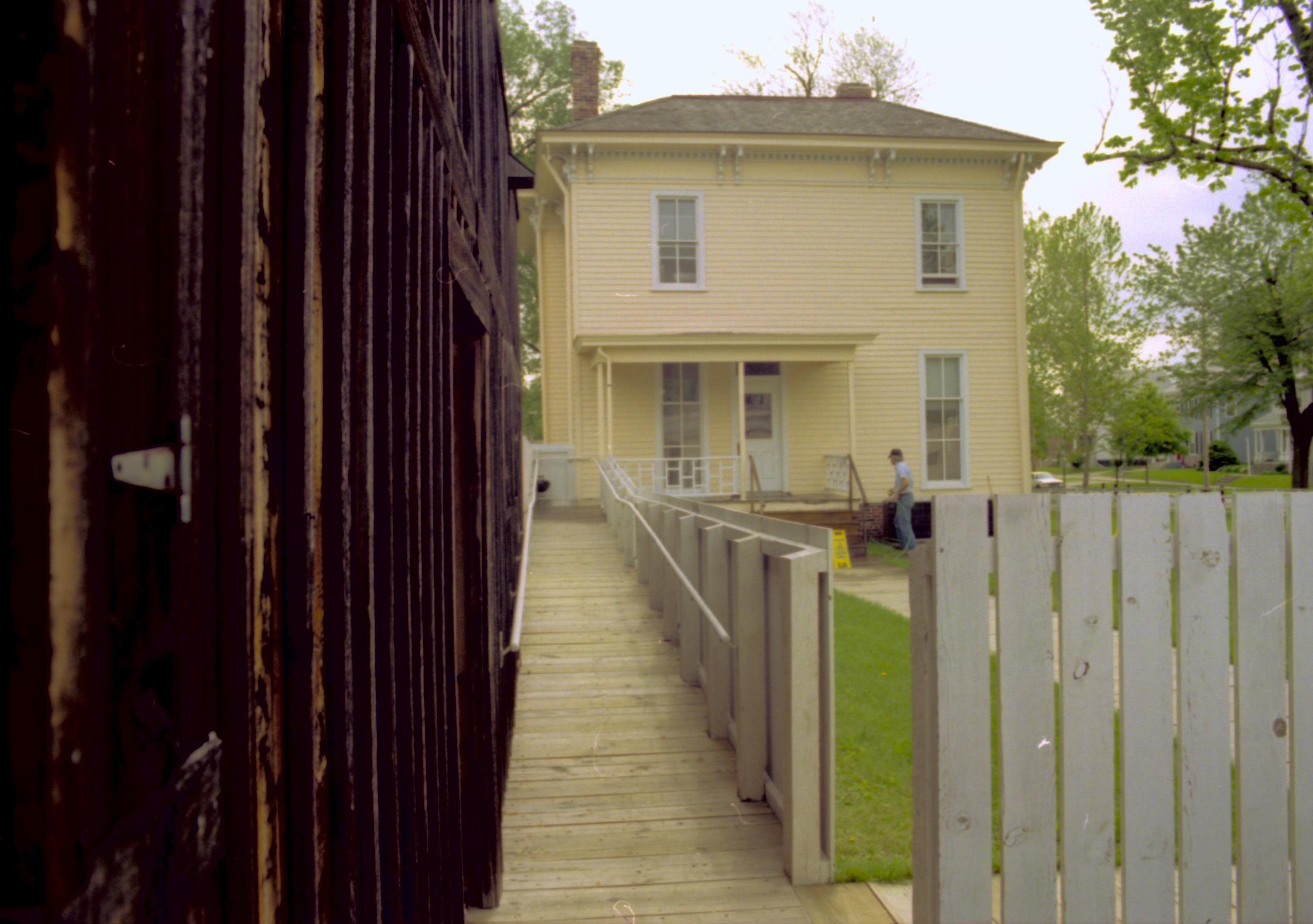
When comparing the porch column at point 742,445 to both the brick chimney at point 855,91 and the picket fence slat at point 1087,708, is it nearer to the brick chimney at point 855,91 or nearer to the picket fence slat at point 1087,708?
the brick chimney at point 855,91

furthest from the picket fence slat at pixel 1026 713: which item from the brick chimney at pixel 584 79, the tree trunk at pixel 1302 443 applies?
the tree trunk at pixel 1302 443

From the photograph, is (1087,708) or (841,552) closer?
(1087,708)

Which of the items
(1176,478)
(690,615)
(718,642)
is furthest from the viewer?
(1176,478)

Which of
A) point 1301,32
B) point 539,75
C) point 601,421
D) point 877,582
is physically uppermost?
point 539,75

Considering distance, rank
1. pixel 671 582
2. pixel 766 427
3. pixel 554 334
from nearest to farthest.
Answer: pixel 671 582 < pixel 766 427 < pixel 554 334

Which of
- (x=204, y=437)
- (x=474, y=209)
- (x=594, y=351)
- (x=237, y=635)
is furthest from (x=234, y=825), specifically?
(x=594, y=351)

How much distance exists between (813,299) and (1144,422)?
20942mm

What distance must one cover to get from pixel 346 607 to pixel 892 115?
2283 centimetres

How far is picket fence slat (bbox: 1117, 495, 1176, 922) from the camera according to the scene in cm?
308

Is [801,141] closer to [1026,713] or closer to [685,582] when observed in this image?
[685,582]

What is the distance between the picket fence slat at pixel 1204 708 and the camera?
10.2ft

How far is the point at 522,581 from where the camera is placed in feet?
24.3

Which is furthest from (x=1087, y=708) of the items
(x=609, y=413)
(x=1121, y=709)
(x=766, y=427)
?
(x=766, y=427)

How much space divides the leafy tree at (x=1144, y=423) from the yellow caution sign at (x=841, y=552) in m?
22.2
